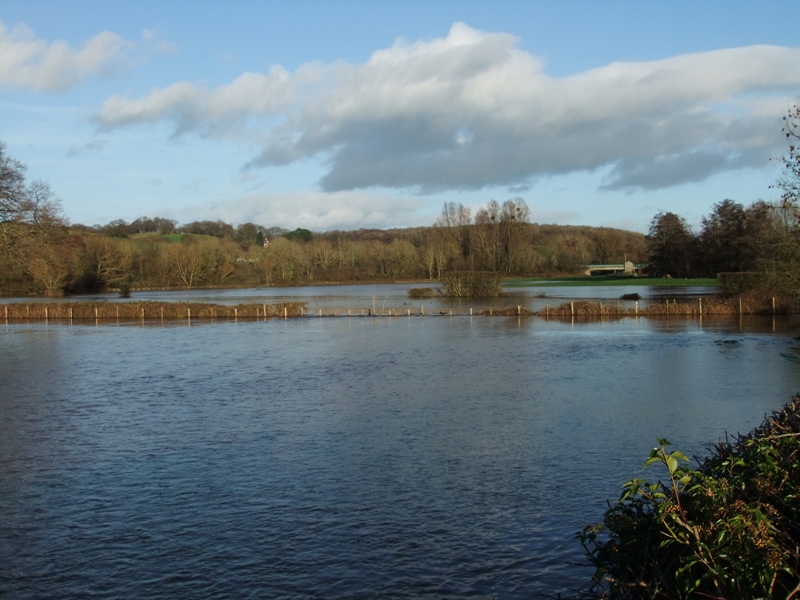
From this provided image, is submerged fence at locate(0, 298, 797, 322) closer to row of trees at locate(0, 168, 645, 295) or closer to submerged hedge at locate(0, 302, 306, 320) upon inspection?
submerged hedge at locate(0, 302, 306, 320)

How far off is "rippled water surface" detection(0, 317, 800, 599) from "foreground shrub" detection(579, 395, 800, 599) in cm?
229

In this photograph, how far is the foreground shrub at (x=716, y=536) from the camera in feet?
15.5

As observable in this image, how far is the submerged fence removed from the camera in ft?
163

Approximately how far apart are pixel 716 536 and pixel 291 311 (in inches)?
2082

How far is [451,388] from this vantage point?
833 inches

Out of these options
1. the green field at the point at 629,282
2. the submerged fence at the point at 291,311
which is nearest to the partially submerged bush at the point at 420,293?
the submerged fence at the point at 291,311

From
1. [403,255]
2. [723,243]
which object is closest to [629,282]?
[723,243]

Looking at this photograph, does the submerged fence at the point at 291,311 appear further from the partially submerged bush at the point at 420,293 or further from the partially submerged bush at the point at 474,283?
the partially submerged bush at the point at 420,293

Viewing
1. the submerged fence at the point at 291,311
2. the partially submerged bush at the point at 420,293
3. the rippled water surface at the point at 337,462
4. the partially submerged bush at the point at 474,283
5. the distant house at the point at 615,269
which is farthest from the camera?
the distant house at the point at 615,269

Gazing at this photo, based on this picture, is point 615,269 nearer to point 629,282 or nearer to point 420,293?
point 629,282

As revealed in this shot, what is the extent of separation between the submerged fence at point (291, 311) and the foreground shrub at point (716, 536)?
146 feet

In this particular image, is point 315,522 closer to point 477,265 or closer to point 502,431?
point 502,431

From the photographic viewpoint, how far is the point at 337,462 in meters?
12.9

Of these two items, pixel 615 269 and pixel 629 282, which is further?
pixel 615 269
